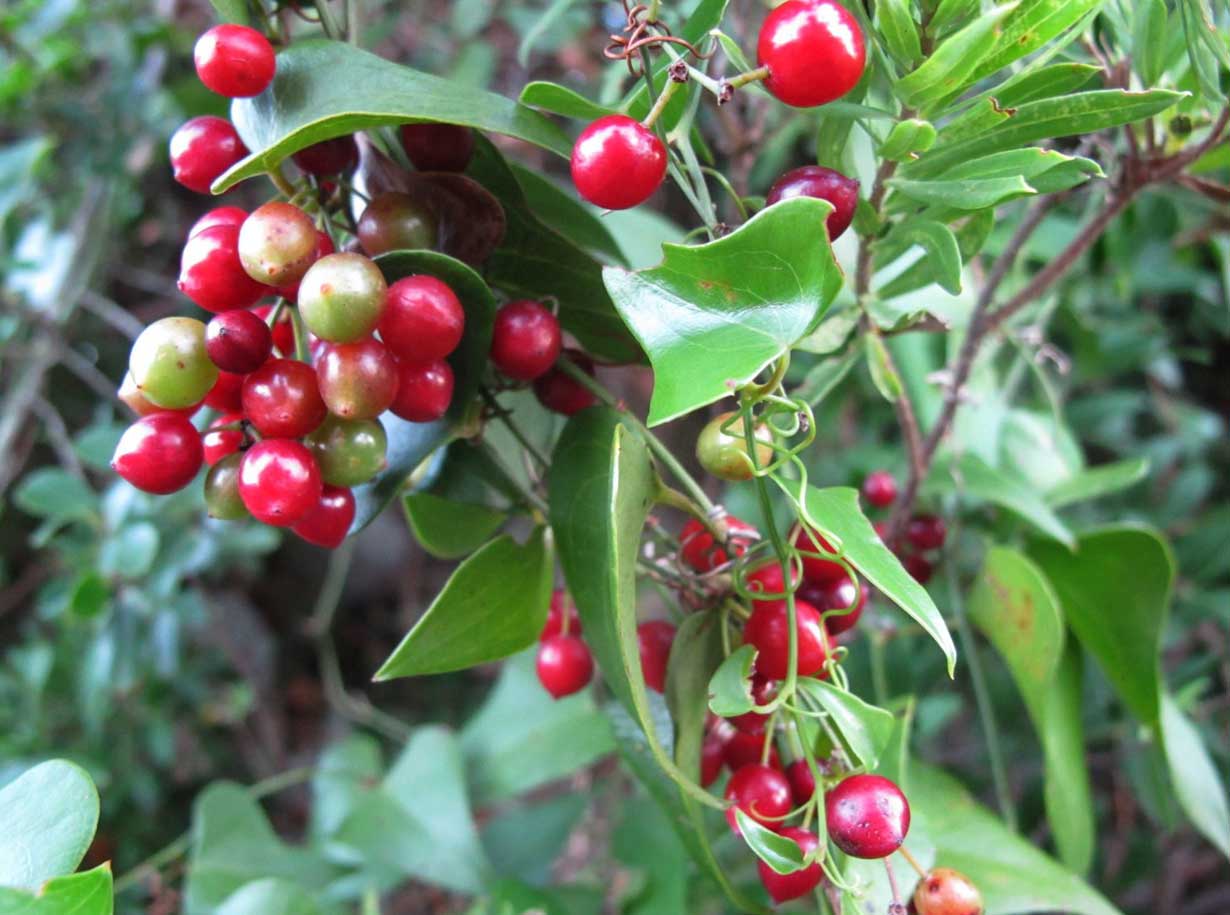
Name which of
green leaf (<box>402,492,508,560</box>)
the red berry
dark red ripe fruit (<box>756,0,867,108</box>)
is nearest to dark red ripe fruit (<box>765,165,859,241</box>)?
dark red ripe fruit (<box>756,0,867,108</box>)

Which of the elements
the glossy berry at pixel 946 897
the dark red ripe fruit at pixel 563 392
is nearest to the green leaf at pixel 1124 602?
the glossy berry at pixel 946 897

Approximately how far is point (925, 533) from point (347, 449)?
490 millimetres

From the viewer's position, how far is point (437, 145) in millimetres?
494

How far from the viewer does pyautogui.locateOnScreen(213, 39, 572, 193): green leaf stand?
0.41m

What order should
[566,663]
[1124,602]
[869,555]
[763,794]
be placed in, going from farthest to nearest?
[1124,602] < [566,663] < [763,794] < [869,555]

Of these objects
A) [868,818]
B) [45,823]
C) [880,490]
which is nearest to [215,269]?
[45,823]

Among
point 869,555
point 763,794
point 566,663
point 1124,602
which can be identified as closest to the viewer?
point 869,555

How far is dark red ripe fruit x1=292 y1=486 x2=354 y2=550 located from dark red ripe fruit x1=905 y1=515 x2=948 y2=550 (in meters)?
0.47

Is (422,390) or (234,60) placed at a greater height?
(234,60)

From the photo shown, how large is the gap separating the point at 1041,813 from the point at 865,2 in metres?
0.97

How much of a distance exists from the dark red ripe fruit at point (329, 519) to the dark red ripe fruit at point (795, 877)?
0.26m

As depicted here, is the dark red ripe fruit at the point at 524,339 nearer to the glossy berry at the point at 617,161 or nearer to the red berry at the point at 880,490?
the glossy berry at the point at 617,161

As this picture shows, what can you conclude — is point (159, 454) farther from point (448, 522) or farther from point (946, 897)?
point (946, 897)

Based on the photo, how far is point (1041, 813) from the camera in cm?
112
